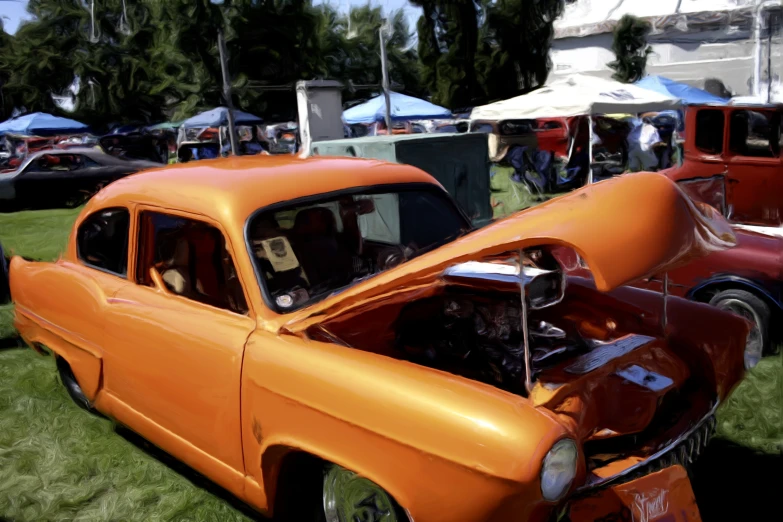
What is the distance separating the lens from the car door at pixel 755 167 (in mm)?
6332

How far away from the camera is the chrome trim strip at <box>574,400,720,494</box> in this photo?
2.02m

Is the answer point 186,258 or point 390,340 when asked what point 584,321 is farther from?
point 186,258

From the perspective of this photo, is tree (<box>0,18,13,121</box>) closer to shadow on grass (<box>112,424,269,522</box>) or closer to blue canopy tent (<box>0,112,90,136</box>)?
blue canopy tent (<box>0,112,90,136</box>)

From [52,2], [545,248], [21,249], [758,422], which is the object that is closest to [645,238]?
[545,248]

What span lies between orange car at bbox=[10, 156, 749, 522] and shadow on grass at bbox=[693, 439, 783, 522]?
56 cm

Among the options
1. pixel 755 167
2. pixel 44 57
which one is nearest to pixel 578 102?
pixel 755 167

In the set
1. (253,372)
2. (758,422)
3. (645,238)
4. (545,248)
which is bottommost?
(758,422)

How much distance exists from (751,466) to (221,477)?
8.23ft

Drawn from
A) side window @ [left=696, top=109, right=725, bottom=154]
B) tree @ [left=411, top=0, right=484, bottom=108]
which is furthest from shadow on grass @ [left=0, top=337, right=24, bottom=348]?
tree @ [left=411, top=0, right=484, bottom=108]

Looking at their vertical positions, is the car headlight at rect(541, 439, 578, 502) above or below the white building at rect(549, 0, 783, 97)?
→ below

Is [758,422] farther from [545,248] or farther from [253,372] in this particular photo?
[253,372]

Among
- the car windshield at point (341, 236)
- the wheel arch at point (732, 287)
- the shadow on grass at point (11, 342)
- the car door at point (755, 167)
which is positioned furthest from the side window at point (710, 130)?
the shadow on grass at point (11, 342)

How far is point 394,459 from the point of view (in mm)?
1993

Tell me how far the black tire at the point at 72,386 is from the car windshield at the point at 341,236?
2019mm
